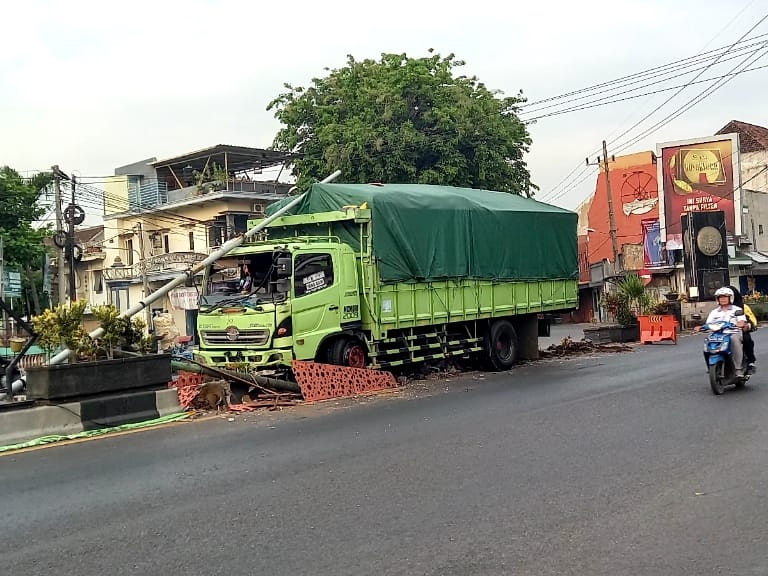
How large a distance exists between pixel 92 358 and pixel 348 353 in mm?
4624

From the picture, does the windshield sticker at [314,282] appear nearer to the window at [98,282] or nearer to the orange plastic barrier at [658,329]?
the orange plastic barrier at [658,329]

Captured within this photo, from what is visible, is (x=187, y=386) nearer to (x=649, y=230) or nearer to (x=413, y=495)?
(x=413, y=495)

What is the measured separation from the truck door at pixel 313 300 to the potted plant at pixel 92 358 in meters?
2.58

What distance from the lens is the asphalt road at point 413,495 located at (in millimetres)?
5000

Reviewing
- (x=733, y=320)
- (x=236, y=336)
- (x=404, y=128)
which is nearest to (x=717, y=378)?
(x=733, y=320)

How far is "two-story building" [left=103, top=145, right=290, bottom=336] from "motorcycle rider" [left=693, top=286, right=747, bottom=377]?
31.0 meters

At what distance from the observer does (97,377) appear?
33.6 feet

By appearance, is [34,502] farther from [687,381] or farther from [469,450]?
[687,381]

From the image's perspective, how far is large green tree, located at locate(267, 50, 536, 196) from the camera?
30.2 m

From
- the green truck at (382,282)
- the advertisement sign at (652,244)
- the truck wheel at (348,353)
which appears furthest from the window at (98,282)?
the truck wheel at (348,353)

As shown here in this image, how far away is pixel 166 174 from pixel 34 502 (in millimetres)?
40962

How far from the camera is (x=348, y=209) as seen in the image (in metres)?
14.6

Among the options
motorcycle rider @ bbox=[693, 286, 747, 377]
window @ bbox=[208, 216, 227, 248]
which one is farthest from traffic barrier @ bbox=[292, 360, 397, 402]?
window @ bbox=[208, 216, 227, 248]

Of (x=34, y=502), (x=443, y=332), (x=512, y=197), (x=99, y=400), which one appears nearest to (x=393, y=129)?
(x=512, y=197)
